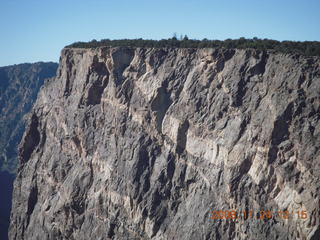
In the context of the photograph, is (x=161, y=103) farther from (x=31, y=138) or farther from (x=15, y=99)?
(x=15, y=99)

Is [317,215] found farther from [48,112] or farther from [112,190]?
[48,112]

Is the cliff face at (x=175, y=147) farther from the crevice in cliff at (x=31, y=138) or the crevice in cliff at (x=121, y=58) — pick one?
the crevice in cliff at (x=31, y=138)

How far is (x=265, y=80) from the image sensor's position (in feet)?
119

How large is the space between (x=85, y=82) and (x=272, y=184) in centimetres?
3191

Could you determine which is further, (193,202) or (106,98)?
(106,98)

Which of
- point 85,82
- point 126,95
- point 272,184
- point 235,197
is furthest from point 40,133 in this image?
point 272,184

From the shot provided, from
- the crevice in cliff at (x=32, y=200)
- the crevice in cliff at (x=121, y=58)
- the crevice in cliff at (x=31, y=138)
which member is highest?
the crevice in cliff at (x=121, y=58)

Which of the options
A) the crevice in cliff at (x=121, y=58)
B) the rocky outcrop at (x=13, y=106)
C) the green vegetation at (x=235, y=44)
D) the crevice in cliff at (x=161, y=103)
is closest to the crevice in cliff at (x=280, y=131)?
the green vegetation at (x=235, y=44)
